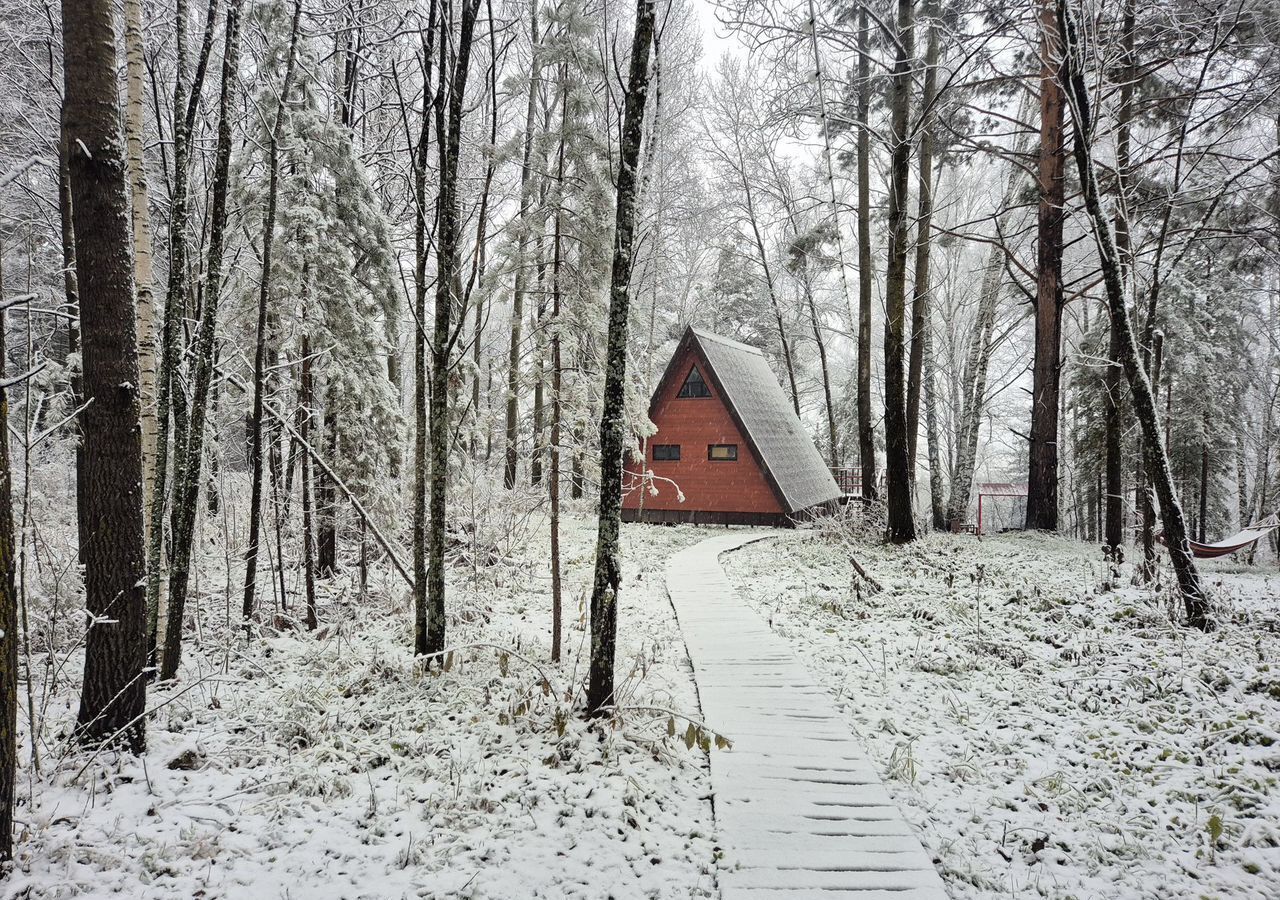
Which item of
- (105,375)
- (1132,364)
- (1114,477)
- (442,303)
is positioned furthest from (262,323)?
(1114,477)

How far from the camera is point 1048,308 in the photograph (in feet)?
39.1

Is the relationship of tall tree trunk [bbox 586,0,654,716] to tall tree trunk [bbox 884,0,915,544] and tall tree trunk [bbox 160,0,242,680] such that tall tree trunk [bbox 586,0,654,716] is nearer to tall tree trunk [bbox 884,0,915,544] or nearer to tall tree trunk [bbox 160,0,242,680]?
tall tree trunk [bbox 160,0,242,680]

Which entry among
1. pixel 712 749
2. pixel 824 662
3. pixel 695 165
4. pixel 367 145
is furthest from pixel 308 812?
pixel 695 165

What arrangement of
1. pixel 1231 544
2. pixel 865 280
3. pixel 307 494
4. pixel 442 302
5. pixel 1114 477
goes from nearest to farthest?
pixel 442 302 < pixel 1231 544 < pixel 307 494 < pixel 1114 477 < pixel 865 280

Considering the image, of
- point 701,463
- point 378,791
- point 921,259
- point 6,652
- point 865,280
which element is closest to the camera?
point 6,652

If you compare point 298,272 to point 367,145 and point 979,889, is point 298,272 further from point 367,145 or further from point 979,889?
point 979,889

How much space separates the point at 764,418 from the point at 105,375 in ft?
52.7

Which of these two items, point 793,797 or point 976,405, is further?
point 976,405

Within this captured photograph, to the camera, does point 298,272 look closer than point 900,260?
Yes

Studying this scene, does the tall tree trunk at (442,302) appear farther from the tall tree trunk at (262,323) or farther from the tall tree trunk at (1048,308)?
the tall tree trunk at (1048,308)

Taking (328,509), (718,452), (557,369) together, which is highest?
(557,369)

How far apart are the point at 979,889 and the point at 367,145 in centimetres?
1501

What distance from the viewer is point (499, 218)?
18.2m

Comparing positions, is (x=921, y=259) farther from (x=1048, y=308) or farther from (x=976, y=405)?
(x=976, y=405)
